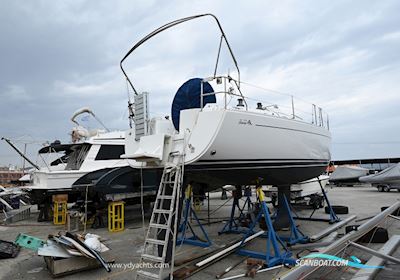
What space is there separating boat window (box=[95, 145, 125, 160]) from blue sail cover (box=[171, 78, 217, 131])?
637 centimetres

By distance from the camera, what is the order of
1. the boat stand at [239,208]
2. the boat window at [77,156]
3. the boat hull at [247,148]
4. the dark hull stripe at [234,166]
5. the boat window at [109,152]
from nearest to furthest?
1. the boat hull at [247,148]
2. the dark hull stripe at [234,166]
3. the boat stand at [239,208]
4. the boat window at [109,152]
5. the boat window at [77,156]

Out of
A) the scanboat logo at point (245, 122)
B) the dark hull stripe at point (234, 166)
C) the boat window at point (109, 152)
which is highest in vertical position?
the boat window at point (109, 152)

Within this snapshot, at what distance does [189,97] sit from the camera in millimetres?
5793

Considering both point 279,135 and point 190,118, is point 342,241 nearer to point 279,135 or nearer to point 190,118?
point 279,135

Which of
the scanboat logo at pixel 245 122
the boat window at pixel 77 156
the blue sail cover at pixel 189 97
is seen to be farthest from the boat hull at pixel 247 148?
the boat window at pixel 77 156

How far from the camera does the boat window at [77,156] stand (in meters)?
11.7

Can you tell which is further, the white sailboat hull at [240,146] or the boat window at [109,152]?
the boat window at [109,152]

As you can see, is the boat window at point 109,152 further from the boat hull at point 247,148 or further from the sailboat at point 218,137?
the boat hull at point 247,148

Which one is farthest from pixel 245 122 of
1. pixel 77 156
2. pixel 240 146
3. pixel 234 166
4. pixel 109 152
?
pixel 77 156

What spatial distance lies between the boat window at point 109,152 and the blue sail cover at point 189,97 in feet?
20.9

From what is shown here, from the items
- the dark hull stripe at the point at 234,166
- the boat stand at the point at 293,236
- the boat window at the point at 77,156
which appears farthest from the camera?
the boat window at the point at 77,156

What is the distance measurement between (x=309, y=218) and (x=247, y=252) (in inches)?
178

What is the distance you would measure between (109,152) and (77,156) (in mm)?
1497

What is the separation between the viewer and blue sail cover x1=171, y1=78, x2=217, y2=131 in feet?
18.7
